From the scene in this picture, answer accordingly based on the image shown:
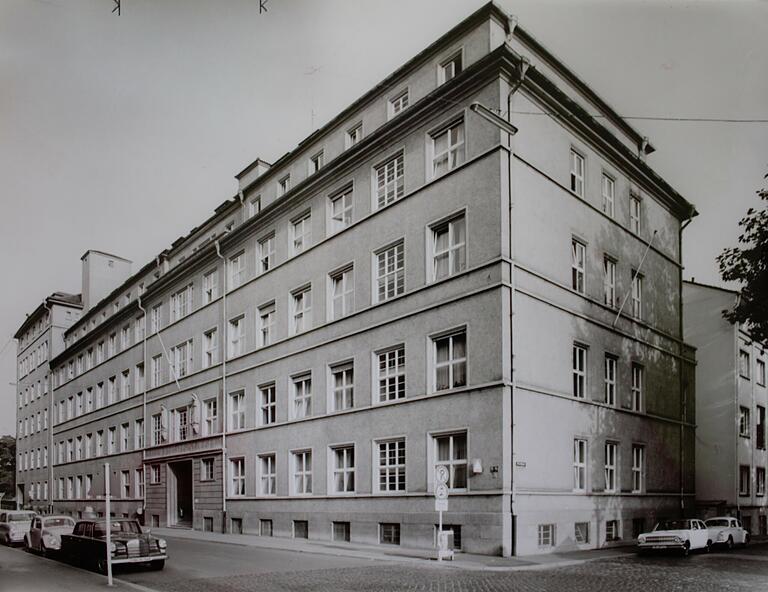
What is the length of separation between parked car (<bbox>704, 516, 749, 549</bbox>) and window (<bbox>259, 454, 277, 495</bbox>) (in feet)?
55.3

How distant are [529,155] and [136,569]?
1643cm

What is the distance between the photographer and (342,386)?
28188 mm

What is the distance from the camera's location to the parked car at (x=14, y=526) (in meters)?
27.0

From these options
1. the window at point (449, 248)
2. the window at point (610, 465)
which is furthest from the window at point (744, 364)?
the window at point (449, 248)

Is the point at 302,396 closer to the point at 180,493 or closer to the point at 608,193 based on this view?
the point at 608,193

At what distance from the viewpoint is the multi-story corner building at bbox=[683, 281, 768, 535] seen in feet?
109

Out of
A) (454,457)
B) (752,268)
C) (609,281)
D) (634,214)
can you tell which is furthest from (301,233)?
(752,268)

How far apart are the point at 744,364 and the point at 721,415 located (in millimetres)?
4257

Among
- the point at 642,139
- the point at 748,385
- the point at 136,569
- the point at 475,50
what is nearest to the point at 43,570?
the point at 136,569

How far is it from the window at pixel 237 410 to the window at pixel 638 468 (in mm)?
17236

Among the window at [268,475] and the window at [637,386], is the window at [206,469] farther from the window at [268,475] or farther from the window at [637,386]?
the window at [637,386]

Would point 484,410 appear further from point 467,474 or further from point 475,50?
point 475,50

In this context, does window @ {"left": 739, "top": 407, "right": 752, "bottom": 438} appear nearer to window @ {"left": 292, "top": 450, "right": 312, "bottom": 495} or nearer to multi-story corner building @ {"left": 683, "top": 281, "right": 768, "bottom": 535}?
multi-story corner building @ {"left": 683, "top": 281, "right": 768, "bottom": 535}

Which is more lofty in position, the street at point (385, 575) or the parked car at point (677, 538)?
the street at point (385, 575)
